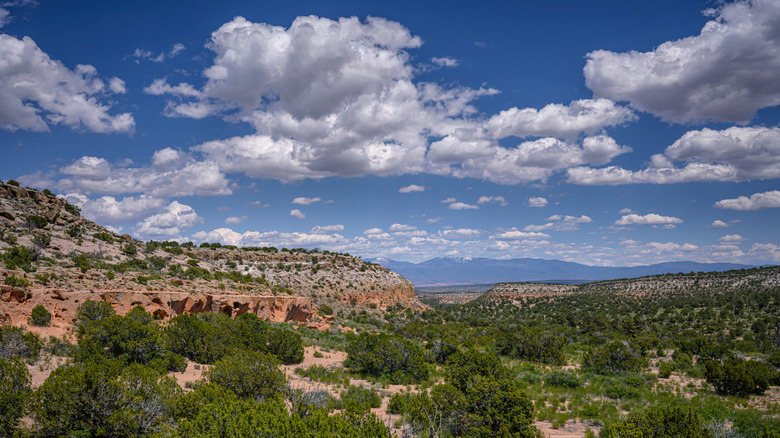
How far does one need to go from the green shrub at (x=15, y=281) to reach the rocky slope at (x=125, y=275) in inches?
1.3

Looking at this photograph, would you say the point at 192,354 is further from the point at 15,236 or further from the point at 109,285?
the point at 15,236

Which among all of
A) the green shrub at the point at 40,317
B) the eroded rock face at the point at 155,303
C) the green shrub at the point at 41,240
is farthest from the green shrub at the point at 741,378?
the green shrub at the point at 41,240

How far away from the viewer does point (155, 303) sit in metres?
21.5

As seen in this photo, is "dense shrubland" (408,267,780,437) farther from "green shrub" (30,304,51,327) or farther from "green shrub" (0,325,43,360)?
"green shrub" (30,304,51,327)

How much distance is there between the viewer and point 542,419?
12.3m

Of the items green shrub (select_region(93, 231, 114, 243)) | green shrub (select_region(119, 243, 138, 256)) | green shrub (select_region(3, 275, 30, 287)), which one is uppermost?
green shrub (select_region(93, 231, 114, 243))

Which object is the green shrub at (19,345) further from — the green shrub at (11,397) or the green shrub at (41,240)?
the green shrub at (41,240)

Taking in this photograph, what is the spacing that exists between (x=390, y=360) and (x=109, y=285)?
53.3 feet

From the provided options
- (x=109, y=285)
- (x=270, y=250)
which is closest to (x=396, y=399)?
(x=109, y=285)

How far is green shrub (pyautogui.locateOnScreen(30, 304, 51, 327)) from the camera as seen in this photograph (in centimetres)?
1575

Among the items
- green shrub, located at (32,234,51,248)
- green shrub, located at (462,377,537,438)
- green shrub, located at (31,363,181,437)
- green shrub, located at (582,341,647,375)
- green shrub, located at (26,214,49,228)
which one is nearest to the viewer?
green shrub, located at (31,363,181,437)

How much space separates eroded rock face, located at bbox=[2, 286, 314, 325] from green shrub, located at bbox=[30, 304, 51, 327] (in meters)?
0.48

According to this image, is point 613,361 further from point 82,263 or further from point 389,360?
point 82,263


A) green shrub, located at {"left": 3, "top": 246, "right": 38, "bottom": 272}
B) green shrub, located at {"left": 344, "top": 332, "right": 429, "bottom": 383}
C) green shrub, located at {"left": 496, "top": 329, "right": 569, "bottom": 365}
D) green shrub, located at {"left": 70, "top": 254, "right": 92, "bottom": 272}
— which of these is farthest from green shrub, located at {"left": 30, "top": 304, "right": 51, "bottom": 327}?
green shrub, located at {"left": 496, "top": 329, "right": 569, "bottom": 365}
